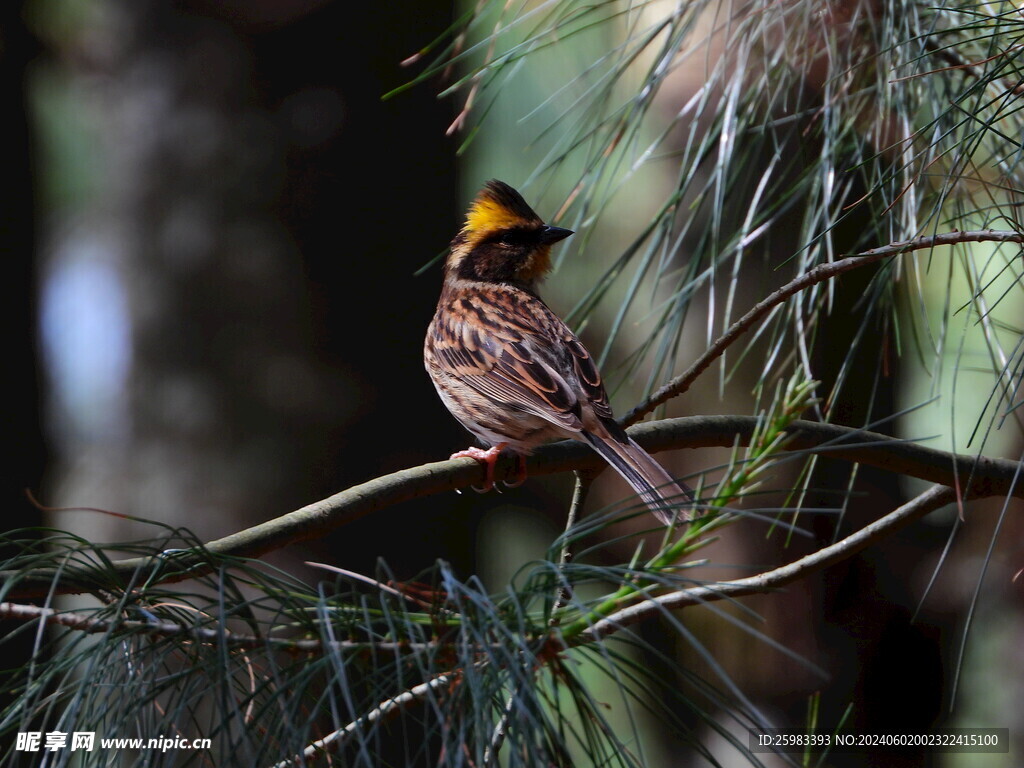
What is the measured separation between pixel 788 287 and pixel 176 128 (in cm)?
377

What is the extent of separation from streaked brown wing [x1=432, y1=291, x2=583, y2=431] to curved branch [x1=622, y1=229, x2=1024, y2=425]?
498 mm

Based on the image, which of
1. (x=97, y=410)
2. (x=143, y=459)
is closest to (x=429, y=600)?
(x=143, y=459)

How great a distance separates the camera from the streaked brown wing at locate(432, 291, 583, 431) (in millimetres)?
3213

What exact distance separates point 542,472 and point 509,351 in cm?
74

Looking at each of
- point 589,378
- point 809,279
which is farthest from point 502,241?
point 809,279

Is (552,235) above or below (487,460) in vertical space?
above

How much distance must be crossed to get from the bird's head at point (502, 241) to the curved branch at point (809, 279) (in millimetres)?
1347

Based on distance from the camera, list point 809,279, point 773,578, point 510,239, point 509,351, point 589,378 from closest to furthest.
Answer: point 773,578 → point 809,279 → point 589,378 → point 509,351 → point 510,239

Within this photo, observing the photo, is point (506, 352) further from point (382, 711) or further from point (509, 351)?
point (382, 711)

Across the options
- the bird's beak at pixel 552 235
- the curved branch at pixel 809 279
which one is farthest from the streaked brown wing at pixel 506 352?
the curved branch at pixel 809 279

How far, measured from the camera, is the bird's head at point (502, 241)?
3805 mm

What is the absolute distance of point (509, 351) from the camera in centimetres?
353

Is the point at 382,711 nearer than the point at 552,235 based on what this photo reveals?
Yes

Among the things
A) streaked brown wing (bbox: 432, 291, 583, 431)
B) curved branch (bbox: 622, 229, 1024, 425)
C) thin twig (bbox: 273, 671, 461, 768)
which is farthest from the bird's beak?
thin twig (bbox: 273, 671, 461, 768)
